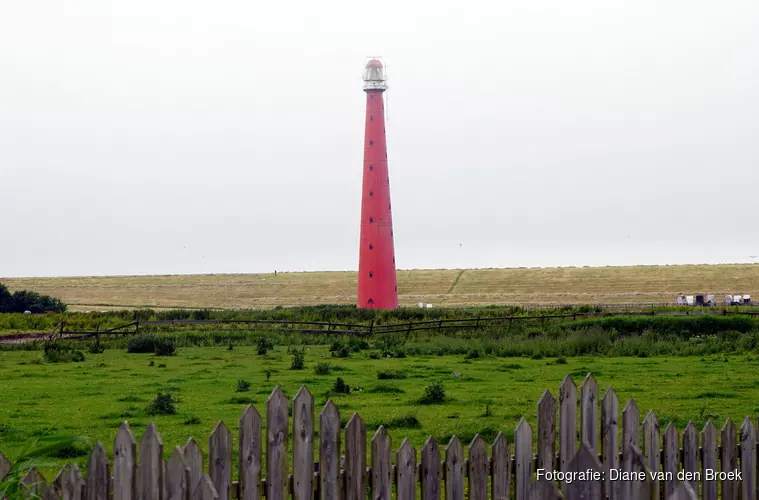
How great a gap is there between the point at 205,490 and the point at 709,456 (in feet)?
13.6

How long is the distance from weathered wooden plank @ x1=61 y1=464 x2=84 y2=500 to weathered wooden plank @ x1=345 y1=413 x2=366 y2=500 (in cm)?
171

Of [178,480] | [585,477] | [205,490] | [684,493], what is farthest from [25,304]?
[684,493]

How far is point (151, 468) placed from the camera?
6.08 meters

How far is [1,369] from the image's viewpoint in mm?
28219

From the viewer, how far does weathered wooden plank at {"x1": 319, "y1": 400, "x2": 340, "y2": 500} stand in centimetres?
654

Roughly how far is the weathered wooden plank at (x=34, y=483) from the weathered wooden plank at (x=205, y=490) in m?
0.86

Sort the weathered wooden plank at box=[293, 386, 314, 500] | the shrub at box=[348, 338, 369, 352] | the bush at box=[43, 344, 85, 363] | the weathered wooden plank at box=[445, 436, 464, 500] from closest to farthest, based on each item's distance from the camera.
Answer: the weathered wooden plank at box=[293, 386, 314, 500] < the weathered wooden plank at box=[445, 436, 464, 500] < the bush at box=[43, 344, 85, 363] < the shrub at box=[348, 338, 369, 352]

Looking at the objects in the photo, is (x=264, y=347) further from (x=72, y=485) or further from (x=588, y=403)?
(x=72, y=485)

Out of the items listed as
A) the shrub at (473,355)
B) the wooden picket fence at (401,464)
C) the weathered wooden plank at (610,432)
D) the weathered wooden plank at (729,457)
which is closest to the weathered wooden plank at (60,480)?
the wooden picket fence at (401,464)

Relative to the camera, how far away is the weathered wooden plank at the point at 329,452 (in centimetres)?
654

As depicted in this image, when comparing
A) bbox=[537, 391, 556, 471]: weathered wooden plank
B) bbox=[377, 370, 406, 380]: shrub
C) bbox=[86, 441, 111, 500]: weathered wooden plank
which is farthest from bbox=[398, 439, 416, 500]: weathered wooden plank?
bbox=[377, 370, 406, 380]: shrub

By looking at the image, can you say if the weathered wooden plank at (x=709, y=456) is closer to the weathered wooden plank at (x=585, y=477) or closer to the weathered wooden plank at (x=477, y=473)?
the weathered wooden plank at (x=477, y=473)

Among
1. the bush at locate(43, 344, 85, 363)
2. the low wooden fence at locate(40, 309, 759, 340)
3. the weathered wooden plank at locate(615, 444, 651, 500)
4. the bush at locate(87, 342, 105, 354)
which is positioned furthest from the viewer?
the low wooden fence at locate(40, 309, 759, 340)

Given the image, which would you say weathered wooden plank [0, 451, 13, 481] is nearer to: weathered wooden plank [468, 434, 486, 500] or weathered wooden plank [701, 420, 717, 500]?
weathered wooden plank [468, 434, 486, 500]
